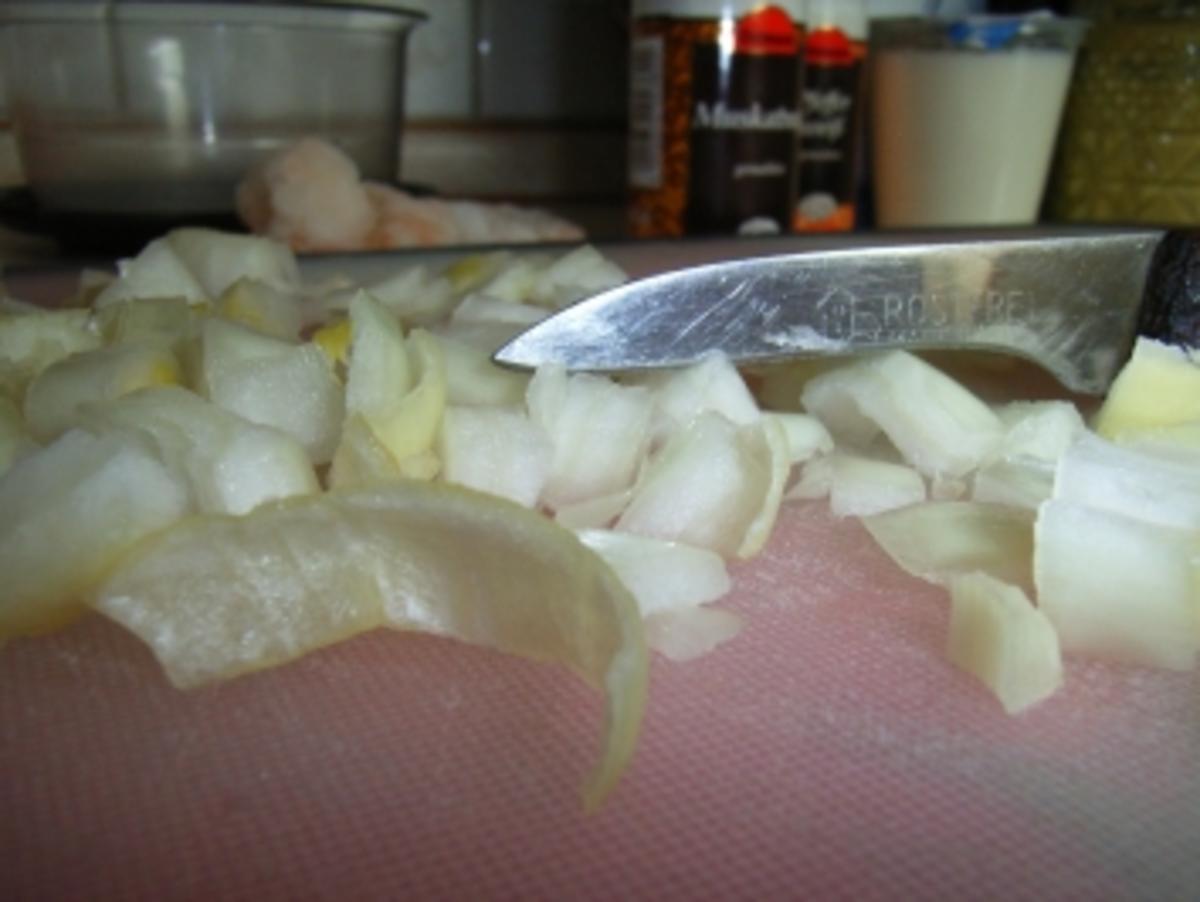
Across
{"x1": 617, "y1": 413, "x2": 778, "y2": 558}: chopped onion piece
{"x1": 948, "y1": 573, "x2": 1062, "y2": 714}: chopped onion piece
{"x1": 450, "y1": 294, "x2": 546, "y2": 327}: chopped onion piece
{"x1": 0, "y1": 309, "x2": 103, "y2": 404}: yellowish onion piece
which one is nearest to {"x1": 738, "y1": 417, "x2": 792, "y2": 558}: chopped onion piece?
{"x1": 617, "y1": 413, "x2": 778, "y2": 558}: chopped onion piece

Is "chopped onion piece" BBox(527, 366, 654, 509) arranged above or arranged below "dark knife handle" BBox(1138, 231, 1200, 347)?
below

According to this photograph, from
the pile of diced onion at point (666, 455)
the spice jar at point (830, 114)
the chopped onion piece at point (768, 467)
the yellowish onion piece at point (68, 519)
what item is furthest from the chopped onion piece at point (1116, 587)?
the spice jar at point (830, 114)

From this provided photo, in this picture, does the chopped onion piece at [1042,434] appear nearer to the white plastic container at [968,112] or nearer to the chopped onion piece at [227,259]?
the chopped onion piece at [227,259]

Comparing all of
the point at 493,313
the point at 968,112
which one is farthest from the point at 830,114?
the point at 493,313

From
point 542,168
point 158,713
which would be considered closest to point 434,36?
point 542,168

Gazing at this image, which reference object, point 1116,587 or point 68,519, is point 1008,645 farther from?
point 68,519

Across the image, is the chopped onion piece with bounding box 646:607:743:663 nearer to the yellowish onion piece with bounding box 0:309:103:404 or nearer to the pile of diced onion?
the pile of diced onion
